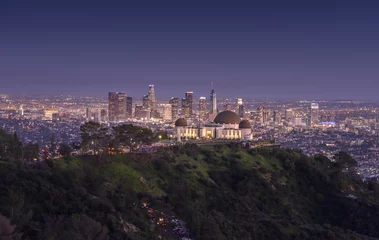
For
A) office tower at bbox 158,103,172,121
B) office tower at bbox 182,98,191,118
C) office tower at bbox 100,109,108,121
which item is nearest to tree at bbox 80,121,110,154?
office tower at bbox 100,109,108,121

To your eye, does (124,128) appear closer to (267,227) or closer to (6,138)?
(6,138)

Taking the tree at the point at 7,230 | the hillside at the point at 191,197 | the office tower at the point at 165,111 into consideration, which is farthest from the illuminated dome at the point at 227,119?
the office tower at the point at 165,111

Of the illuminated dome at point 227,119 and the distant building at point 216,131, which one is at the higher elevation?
the illuminated dome at point 227,119

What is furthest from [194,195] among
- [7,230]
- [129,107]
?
[129,107]

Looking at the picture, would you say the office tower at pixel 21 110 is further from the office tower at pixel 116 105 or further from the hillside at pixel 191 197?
the hillside at pixel 191 197

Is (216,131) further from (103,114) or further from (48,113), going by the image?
(103,114)

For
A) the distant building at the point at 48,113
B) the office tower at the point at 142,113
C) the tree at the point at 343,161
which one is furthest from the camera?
the office tower at the point at 142,113

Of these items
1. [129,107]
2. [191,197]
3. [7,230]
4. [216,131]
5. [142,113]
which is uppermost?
[129,107]

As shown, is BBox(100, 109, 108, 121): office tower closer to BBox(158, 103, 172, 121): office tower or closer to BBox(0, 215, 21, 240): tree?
BBox(158, 103, 172, 121): office tower
